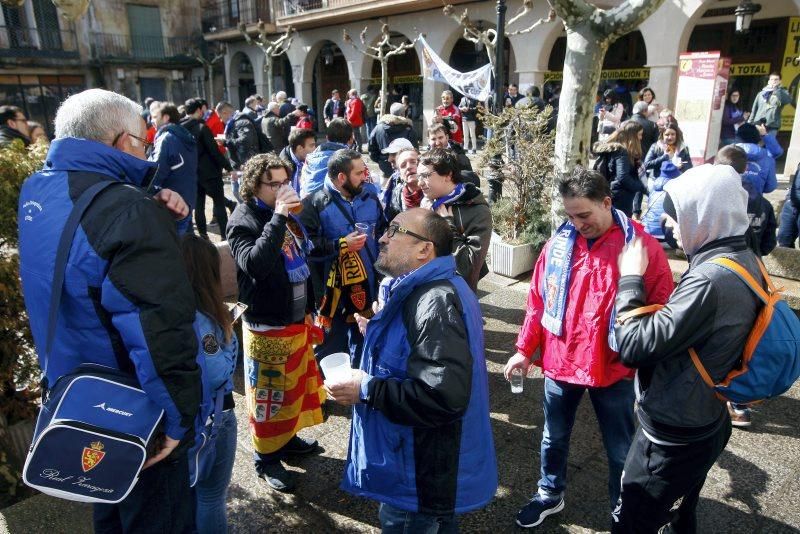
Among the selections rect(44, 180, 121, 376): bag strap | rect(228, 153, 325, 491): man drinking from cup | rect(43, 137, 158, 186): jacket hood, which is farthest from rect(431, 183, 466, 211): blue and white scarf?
rect(44, 180, 121, 376): bag strap

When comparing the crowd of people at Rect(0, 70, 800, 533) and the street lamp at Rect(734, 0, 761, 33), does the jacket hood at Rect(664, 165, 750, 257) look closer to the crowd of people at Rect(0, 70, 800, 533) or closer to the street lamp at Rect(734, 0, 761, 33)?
the crowd of people at Rect(0, 70, 800, 533)

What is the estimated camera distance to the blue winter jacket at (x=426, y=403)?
1.84 metres

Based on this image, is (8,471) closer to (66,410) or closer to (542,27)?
(66,410)

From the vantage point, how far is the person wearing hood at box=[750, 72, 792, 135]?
10141mm

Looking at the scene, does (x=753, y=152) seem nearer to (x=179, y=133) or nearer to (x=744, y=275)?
(x=744, y=275)

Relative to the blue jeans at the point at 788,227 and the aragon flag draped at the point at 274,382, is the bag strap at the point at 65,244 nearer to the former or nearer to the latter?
the aragon flag draped at the point at 274,382


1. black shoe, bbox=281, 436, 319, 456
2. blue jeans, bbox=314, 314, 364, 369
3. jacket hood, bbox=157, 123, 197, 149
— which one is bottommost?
black shoe, bbox=281, 436, 319, 456

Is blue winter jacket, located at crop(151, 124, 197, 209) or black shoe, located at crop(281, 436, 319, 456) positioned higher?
blue winter jacket, located at crop(151, 124, 197, 209)

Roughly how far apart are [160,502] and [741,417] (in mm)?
3508

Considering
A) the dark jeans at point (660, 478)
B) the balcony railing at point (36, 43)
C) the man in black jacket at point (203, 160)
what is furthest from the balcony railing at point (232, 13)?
the dark jeans at point (660, 478)

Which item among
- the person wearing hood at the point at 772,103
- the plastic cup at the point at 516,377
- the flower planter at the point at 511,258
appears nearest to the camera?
the plastic cup at the point at 516,377

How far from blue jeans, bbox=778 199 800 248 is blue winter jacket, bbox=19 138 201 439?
21.9ft

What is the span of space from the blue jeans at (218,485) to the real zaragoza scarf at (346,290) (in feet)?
4.52

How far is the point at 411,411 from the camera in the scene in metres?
1.84
